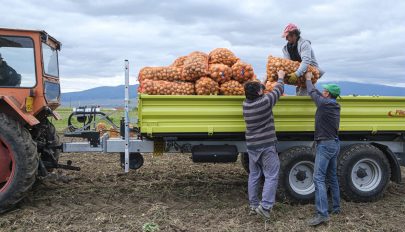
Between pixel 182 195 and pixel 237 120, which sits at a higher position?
pixel 237 120

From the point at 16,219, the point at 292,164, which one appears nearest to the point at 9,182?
the point at 16,219

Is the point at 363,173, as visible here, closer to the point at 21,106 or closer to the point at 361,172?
the point at 361,172

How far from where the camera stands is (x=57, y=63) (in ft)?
22.1

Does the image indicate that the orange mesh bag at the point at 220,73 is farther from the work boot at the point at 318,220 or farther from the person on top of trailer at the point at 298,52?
the work boot at the point at 318,220

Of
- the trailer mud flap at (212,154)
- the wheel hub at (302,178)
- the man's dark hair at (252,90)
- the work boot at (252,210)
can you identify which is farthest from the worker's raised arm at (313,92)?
the work boot at (252,210)

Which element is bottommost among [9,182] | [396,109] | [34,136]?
[9,182]

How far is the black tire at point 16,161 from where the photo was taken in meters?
5.32

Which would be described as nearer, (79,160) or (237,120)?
(237,120)

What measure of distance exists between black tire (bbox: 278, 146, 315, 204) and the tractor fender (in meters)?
3.30

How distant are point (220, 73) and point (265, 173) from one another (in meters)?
1.45

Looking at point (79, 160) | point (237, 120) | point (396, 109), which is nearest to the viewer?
point (237, 120)

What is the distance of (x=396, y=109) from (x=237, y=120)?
Result: 7.92ft

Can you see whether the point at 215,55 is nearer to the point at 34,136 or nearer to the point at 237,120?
the point at 237,120

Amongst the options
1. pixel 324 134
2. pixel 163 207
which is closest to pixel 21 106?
pixel 163 207
